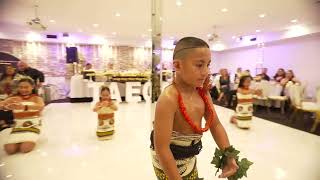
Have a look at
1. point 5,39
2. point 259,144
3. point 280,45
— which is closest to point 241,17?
point 280,45

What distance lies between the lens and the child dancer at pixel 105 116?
3285 mm

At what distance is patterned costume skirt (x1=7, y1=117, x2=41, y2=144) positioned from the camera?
2.76m

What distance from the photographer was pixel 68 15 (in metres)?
6.91

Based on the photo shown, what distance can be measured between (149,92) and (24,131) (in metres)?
4.05

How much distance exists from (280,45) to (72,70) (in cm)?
910

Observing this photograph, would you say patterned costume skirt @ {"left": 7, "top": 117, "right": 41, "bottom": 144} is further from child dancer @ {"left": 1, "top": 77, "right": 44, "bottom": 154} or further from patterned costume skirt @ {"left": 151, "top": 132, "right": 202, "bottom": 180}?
patterned costume skirt @ {"left": 151, "top": 132, "right": 202, "bottom": 180}

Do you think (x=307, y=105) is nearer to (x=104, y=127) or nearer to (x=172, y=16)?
(x=104, y=127)

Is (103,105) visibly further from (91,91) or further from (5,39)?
(5,39)

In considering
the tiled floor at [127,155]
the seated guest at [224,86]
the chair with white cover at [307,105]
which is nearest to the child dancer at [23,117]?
the tiled floor at [127,155]

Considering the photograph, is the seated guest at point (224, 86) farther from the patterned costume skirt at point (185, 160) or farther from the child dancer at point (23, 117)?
the patterned costume skirt at point (185, 160)

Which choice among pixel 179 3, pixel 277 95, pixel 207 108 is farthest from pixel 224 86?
pixel 207 108

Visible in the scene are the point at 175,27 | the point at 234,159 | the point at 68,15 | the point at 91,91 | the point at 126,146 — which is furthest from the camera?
the point at 175,27

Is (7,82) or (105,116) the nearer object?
(105,116)

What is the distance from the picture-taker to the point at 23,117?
9.26 feet
